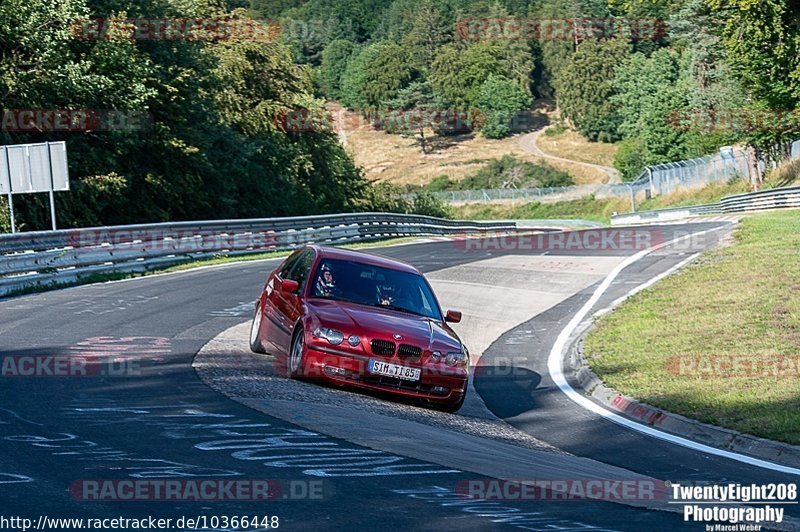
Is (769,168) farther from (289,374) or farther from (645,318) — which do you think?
(289,374)

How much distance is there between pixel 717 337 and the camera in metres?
17.0

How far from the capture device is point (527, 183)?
123750 millimetres

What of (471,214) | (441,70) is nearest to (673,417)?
(471,214)

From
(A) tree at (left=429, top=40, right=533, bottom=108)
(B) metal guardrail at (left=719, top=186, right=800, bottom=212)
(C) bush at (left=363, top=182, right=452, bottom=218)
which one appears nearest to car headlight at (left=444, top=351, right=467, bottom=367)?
(B) metal guardrail at (left=719, top=186, right=800, bottom=212)

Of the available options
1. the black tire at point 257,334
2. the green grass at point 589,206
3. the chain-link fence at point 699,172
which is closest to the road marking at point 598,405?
the black tire at point 257,334

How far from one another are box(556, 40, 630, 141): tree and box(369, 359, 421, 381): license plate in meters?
123

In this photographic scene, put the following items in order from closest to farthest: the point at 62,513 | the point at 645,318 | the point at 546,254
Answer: the point at 62,513
the point at 645,318
the point at 546,254

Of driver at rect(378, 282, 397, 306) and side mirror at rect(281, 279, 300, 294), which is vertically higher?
side mirror at rect(281, 279, 300, 294)

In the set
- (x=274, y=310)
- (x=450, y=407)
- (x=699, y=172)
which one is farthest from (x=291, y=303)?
(x=699, y=172)

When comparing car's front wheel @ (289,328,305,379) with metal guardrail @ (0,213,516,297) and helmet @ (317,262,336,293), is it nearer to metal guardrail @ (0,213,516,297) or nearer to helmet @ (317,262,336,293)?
helmet @ (317,262,336,293)

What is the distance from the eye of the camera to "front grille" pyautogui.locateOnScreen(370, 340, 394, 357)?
1194cm

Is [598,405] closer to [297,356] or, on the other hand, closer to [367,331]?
[367,331]

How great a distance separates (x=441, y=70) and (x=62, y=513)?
5989 inches

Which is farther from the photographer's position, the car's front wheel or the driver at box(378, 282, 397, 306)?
the driver at box(378, 282, 397, 306)
